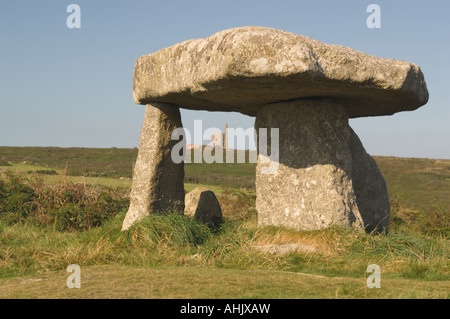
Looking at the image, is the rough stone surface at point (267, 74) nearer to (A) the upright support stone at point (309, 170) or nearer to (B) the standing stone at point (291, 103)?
(B) the standing stone at point (291, 103)

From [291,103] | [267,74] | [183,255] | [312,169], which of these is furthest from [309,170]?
[183,255]

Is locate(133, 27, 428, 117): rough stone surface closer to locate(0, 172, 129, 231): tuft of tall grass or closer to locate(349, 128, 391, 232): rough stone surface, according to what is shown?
locate(349, 128, 391, 232): rough stone surface

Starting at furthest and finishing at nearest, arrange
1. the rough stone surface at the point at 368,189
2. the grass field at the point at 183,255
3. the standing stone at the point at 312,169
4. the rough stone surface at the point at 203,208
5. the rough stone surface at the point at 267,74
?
the rough stone surface at the point at 203,208 → the rough stone surface at the point at 368,189 → the standing stone at the point at 312,169 → the rough stone surface at the point at 267,74 → the grass field at the point at 183,255

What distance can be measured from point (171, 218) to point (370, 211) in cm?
449

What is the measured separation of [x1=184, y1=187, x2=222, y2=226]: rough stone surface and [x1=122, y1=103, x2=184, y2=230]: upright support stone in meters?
1.53

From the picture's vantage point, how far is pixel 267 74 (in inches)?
287

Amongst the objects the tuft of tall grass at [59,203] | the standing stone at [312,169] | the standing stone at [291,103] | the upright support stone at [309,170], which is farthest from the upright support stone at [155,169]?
the tuft of tall grass at [59,203]

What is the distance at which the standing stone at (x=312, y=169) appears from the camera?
9.14m

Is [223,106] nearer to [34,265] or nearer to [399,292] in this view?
[34,265]

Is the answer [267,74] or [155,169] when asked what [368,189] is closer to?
[155,169]

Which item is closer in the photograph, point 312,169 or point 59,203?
point 312,169

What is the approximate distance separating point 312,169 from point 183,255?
3016mm

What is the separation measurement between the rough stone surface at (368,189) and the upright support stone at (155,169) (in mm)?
3861

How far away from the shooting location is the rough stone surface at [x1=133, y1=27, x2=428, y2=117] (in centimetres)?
728
